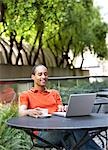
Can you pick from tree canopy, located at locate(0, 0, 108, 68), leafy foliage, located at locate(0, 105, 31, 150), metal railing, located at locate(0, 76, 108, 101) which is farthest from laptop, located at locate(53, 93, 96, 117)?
tree canopy, located at locate(0, 0, 108, 68)

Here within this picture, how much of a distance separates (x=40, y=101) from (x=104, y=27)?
20762 millimetres

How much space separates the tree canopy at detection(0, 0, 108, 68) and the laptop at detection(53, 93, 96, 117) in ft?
42.7

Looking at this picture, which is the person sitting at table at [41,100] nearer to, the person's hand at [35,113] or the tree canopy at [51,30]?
the person's hand at [35,113]

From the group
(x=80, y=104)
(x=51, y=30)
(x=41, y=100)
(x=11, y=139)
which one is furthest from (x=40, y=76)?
(x=51, y=30)

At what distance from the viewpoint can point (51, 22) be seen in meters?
19.1

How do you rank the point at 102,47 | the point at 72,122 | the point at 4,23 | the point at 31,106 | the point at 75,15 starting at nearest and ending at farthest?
the point at 72,122
the point at 31,106
the point at 4,23
the point at 75,15
the point at 102,47

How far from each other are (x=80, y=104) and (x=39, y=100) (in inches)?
35.0

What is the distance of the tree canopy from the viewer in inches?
677

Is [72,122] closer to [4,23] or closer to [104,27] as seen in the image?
[4,23]

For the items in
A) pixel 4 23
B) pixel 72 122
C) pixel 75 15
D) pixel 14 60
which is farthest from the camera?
pixel 14 60

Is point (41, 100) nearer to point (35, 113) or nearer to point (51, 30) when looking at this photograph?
point (35, 113)

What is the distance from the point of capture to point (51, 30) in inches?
843

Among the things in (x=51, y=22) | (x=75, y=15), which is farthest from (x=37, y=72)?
(x=75, y=15)

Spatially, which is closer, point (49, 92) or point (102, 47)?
point (49, 92)
